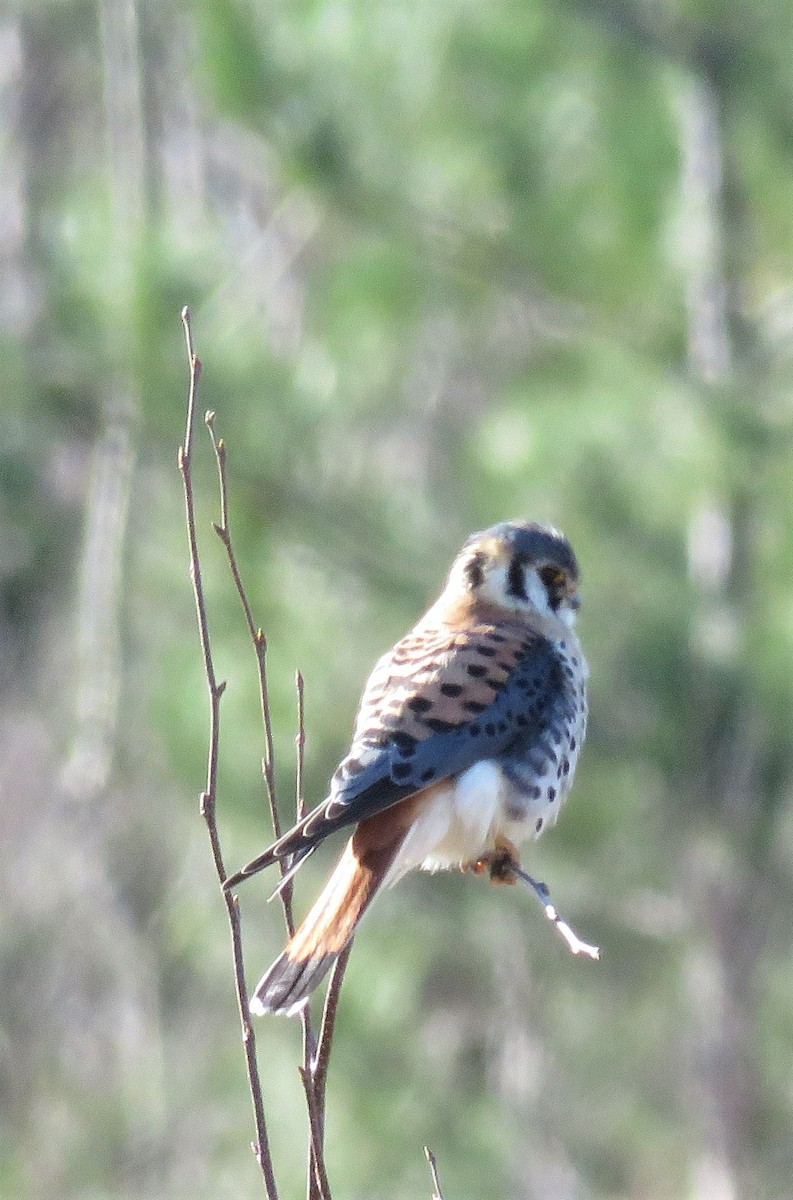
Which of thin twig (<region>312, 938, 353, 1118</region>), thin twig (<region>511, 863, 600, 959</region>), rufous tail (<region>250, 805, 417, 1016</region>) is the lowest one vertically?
thin twig (<region>312, 938, 353, 1118</region>)

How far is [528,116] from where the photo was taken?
5668mm

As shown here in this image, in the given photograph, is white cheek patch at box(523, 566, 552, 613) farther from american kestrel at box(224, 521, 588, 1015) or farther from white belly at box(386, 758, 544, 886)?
white belly at box(386, 758, 544, 886)

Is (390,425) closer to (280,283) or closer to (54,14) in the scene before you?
(280,283)

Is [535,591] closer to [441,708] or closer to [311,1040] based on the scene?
[441,708]

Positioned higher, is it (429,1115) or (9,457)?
(9,457)

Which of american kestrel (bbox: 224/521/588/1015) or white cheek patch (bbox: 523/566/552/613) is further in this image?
white cheek patch (bbox: 523/566/552/613)

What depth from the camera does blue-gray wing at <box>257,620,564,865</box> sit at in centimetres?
248

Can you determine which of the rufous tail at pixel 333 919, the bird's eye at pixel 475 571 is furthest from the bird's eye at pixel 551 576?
the rufous tail at pixel 333 919

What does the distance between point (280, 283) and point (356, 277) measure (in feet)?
6.90

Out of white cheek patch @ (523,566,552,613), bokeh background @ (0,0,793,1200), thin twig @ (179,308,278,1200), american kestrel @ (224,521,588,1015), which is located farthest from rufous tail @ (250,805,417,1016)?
bokeh background @ (0,0,793,1200)

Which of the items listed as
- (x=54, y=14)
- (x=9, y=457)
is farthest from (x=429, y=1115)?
(x=54, y=14)

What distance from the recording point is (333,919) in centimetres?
227

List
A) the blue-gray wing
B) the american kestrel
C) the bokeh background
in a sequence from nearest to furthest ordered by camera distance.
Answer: the american kestrel
the blue-gray wing
the bokeh background

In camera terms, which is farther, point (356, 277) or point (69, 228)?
point (356, 277)
